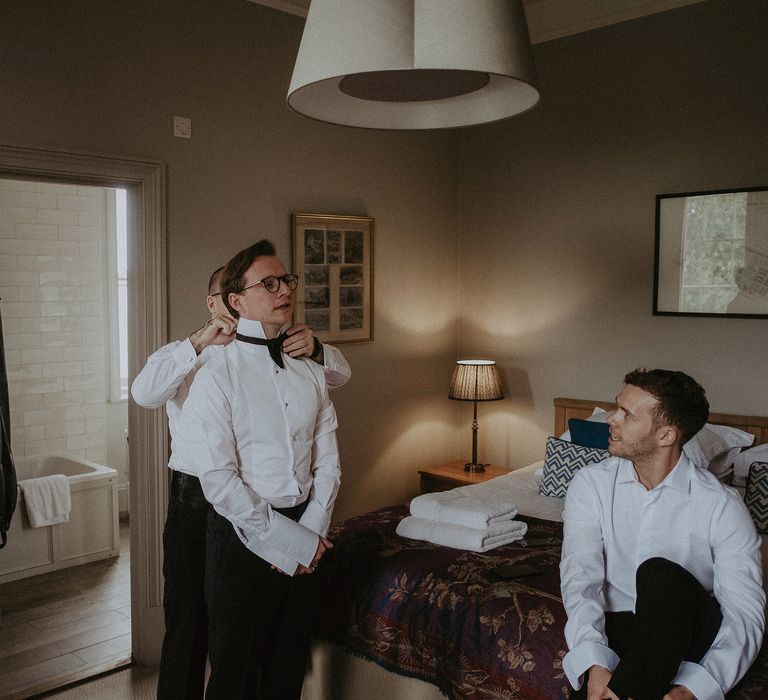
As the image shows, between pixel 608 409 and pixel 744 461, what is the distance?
2.71 ft

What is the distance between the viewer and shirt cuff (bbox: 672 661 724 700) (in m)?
1.84

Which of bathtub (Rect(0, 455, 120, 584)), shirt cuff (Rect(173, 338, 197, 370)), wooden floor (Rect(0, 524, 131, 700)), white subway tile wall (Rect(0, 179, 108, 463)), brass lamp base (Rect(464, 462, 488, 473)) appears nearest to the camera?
shirt cuff (Rect(173, 338, 197, 370))

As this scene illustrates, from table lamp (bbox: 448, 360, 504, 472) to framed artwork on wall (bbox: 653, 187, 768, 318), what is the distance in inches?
39.3

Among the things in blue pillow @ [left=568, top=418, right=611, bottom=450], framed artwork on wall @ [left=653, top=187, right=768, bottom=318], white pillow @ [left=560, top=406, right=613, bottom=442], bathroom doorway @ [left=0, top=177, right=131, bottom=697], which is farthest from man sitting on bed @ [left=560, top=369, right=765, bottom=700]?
bathroom doorway @ [left=0, top=177, right=131, bottom=697]

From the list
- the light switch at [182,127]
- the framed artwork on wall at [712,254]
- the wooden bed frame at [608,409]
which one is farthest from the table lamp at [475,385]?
the light switch at [182,127]

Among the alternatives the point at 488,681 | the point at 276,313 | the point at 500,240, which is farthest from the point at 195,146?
the point at 488,681

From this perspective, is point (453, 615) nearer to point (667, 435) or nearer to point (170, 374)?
point (667, 435)

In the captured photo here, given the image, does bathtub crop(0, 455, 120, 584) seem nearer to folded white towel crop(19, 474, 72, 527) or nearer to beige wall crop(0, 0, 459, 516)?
folded white towel crop(19, 474, 72, 527)

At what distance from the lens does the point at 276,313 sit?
2338mm

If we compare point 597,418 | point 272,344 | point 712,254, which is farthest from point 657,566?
point 712,254

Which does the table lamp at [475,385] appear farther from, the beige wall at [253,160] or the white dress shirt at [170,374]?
the white dress shirt at [170,374]

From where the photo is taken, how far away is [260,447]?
2279 millimetres

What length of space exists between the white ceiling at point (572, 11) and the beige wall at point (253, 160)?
0.49ft

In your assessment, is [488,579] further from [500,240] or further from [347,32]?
[500,240]
